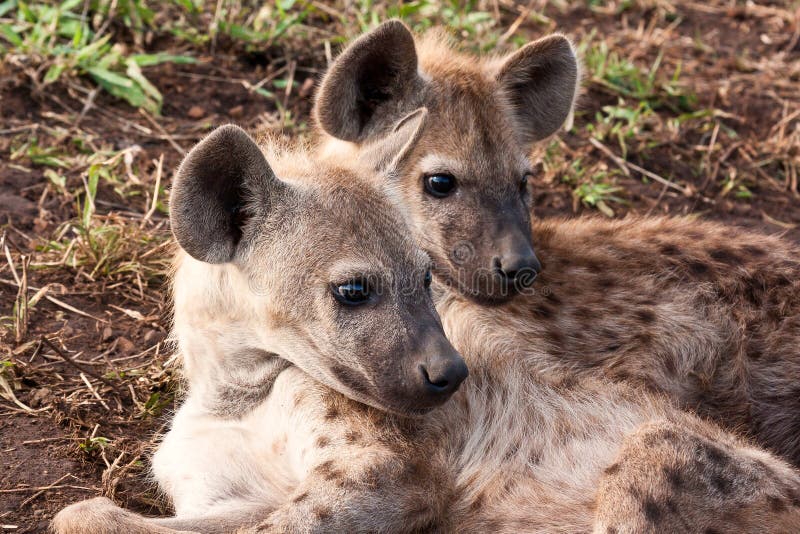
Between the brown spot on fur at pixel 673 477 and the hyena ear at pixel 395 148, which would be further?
the hyena ear at pixel 395 148

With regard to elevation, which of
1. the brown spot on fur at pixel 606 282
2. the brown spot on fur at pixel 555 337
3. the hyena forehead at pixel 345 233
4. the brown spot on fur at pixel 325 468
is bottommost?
the brown spot on fur at pixel 555 337

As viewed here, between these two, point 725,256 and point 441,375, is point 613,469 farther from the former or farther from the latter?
point 725,256

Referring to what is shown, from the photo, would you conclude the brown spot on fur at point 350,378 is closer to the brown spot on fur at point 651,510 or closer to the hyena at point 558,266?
the hyena at point 558,266

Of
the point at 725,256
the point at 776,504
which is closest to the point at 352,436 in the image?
the point at 776,504

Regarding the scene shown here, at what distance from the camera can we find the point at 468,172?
3.60 meters

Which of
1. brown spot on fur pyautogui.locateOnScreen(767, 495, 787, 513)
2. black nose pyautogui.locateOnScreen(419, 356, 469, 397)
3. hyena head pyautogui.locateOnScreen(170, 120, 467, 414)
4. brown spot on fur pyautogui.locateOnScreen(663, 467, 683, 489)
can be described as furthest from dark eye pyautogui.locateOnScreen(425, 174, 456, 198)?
brown spot on fur pyautogui.locateOnScreen(767, 495, 787, 513)

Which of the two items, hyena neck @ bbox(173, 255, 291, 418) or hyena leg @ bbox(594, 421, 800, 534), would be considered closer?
hyena leg @ bbox(594, 421, 800, 534)

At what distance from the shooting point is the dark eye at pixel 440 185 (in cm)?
360

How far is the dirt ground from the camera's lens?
336 centimetres

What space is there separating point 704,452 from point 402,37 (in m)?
1.74

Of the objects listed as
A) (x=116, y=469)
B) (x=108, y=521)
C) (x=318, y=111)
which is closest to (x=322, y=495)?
(x=108, y=521)

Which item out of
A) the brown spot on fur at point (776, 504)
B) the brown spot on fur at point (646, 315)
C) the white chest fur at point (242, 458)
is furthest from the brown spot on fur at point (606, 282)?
the white chest fur at point (242, 458)

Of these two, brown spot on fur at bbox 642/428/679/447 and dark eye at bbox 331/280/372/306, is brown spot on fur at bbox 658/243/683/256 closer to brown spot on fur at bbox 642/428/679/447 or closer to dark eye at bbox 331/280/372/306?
brown spot on fur at bbox 642/428/679/447

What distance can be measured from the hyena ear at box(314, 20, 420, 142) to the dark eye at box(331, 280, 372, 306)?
3.20 ft
